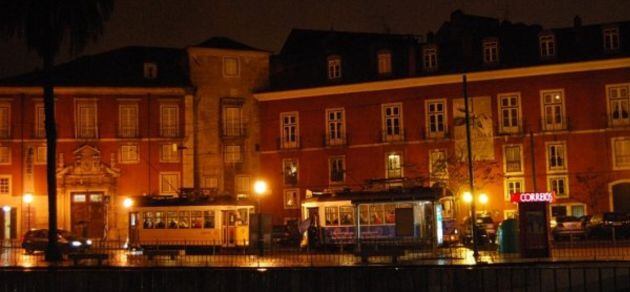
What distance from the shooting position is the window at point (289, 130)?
226ft

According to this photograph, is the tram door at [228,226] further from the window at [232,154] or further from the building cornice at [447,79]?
the building cornice at [447,79]

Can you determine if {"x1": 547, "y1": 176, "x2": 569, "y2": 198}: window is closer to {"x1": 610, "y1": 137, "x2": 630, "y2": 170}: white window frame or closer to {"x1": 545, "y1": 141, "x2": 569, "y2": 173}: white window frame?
{"x1": 545, "y1": 141, "x2": 569, "y2": 173}: white window frame

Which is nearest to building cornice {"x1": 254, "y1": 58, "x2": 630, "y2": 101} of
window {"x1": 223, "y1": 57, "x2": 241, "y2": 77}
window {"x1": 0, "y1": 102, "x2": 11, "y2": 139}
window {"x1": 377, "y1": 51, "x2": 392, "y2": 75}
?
window {"x1": 377, "y1": 51, "x2": 392, "y2": 75}

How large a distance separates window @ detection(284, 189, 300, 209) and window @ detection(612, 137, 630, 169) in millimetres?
22887

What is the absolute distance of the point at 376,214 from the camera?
4647cm

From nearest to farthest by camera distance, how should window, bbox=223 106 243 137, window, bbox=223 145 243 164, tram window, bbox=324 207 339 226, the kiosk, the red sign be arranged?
the kiosk, the red sign, tram window, bbox=324 207 339 226, window, bbox=223 145 243 164, window, bbox=223 106 243 137

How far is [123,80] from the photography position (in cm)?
6931

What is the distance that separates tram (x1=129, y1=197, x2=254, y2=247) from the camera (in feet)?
167

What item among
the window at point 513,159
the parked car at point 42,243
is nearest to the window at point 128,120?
the parked car at point 42,243

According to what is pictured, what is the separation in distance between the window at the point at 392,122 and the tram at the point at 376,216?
1732 centimetres

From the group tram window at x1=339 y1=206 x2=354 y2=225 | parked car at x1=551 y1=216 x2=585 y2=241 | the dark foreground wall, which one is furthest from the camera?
parked car at x1=551 y1=216 x2=585 y2=241

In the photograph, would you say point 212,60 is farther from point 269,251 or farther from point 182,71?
point 269,251

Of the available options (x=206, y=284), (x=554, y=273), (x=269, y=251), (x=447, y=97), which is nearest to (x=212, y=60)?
(x=447, y=97)

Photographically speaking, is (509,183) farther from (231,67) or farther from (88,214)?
(88,214)
